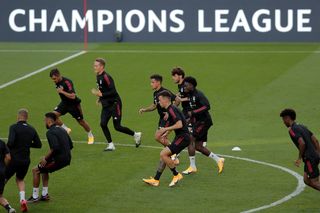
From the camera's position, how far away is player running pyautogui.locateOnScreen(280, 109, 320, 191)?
1945cm

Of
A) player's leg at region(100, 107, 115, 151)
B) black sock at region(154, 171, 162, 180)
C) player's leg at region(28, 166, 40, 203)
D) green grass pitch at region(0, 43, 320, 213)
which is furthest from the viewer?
player's leg at region(100, 107, 115, 151)

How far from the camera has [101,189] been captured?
21.6 metres

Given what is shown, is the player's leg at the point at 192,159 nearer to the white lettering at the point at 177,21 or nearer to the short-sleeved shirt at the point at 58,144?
the short-sleeved shirt at the point at 58,144

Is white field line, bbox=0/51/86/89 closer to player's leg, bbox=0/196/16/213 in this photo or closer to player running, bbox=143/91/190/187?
player running, bbox=143/91/190/187

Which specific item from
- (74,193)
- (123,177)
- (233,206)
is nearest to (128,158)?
(123,177)

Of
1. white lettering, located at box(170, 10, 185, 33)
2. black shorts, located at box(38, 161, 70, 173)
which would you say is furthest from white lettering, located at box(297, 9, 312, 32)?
black shorts, located at box(38, 161, 70, 173)

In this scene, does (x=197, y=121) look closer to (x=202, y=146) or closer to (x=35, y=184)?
(x=202, y=146)

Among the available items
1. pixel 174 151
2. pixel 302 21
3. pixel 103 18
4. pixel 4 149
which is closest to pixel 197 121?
pixel 174 151

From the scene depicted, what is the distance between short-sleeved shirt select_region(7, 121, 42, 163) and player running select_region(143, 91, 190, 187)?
307cm

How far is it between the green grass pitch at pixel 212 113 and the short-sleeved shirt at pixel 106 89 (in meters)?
1.36

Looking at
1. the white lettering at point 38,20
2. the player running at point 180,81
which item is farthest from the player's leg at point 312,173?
the white lettering at point 38,20

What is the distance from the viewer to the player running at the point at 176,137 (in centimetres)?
2138

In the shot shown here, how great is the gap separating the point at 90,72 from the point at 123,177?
1725cm

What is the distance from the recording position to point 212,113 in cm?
3281
